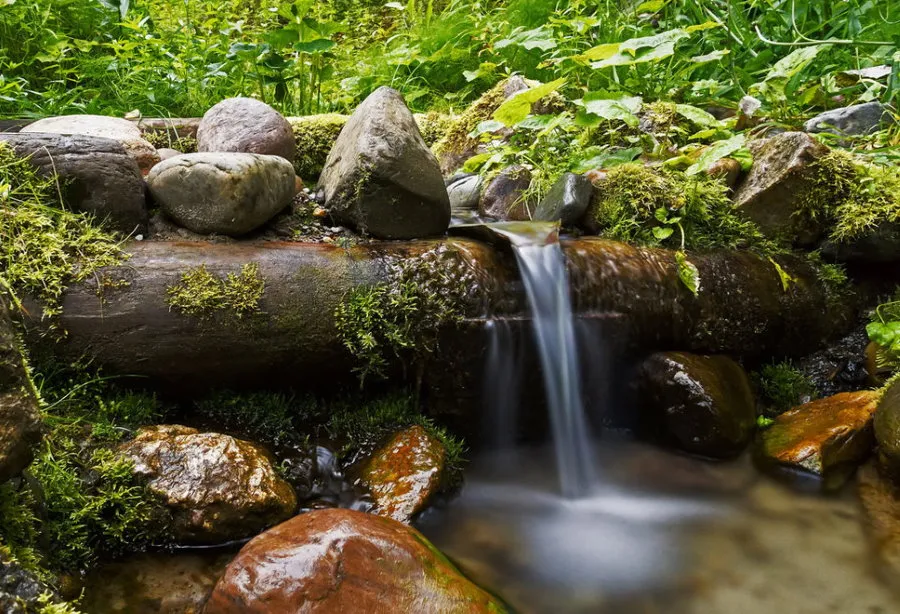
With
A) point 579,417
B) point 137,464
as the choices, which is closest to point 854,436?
point 579,417

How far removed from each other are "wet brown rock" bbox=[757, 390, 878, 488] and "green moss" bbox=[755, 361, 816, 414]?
247mm

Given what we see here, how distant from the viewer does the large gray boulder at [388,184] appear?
10.8 ft

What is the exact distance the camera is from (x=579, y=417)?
10.8 feet

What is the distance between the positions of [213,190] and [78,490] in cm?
147

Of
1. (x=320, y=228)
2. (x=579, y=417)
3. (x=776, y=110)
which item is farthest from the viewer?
(x=776, y=110)

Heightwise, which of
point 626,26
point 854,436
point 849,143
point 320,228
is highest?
point 626,26

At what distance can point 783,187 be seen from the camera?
3.74m

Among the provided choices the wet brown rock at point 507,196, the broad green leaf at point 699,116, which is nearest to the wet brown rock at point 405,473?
the wet brown rock at point 507,196

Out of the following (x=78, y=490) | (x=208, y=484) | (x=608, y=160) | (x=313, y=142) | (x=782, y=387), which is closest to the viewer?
(x=78, y=490)

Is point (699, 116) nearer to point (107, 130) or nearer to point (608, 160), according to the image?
point (608, 160)

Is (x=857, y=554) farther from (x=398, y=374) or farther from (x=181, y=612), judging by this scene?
(x=181, y=612)

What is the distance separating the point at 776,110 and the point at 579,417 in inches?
116

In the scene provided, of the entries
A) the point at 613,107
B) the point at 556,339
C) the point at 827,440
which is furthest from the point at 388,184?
the point at 827,440

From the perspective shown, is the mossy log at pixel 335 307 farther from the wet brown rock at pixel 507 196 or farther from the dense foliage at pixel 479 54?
the dense foliage at pixel 479 54
